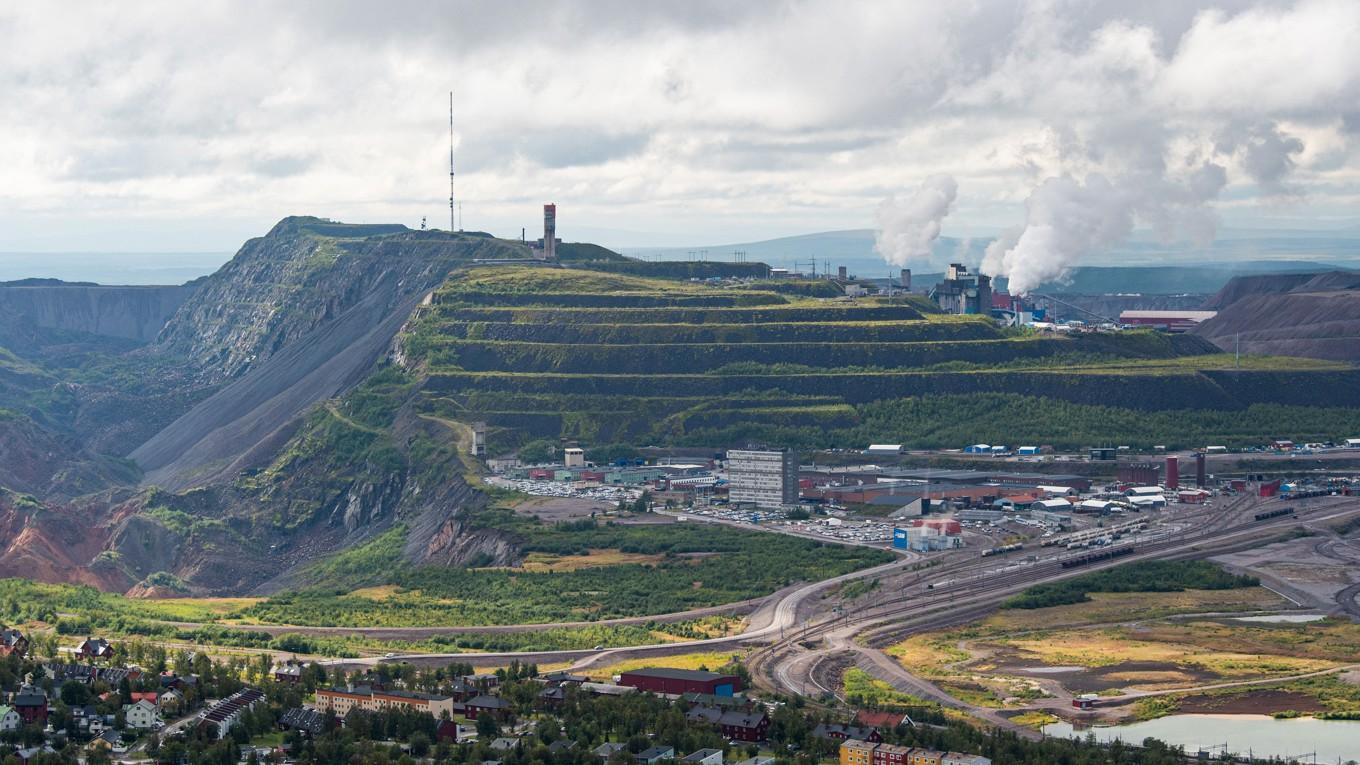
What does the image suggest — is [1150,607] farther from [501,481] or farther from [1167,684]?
[501,481]

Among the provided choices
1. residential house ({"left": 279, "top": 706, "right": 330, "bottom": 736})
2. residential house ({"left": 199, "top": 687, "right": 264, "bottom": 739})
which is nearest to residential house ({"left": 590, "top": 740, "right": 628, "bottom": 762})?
residential house ({"left": 279, "top": 706, "right": 330, "bottom": 736})

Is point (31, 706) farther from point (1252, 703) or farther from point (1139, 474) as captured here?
point (1139, 474)

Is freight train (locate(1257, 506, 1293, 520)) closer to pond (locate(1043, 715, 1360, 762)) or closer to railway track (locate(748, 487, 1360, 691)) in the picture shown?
railway track (locate(748, 487, 1360, 691))

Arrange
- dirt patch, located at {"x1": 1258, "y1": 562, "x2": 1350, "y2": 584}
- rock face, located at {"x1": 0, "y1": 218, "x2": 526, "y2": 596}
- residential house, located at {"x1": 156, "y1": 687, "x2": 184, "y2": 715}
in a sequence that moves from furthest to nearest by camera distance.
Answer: rock face, located at {"x1": 0, "y1": 218, "x2": 526, "y2": 596}, dirt patch, located at {"x1": 1258, "y1": 562, "x2": 1350, "y2": 584}, residential house, located at {"x1": 156, "y1": 687, "x2": 184, "y2": 715}

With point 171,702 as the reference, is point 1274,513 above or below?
below

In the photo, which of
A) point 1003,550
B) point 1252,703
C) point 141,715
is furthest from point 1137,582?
point 141,715
